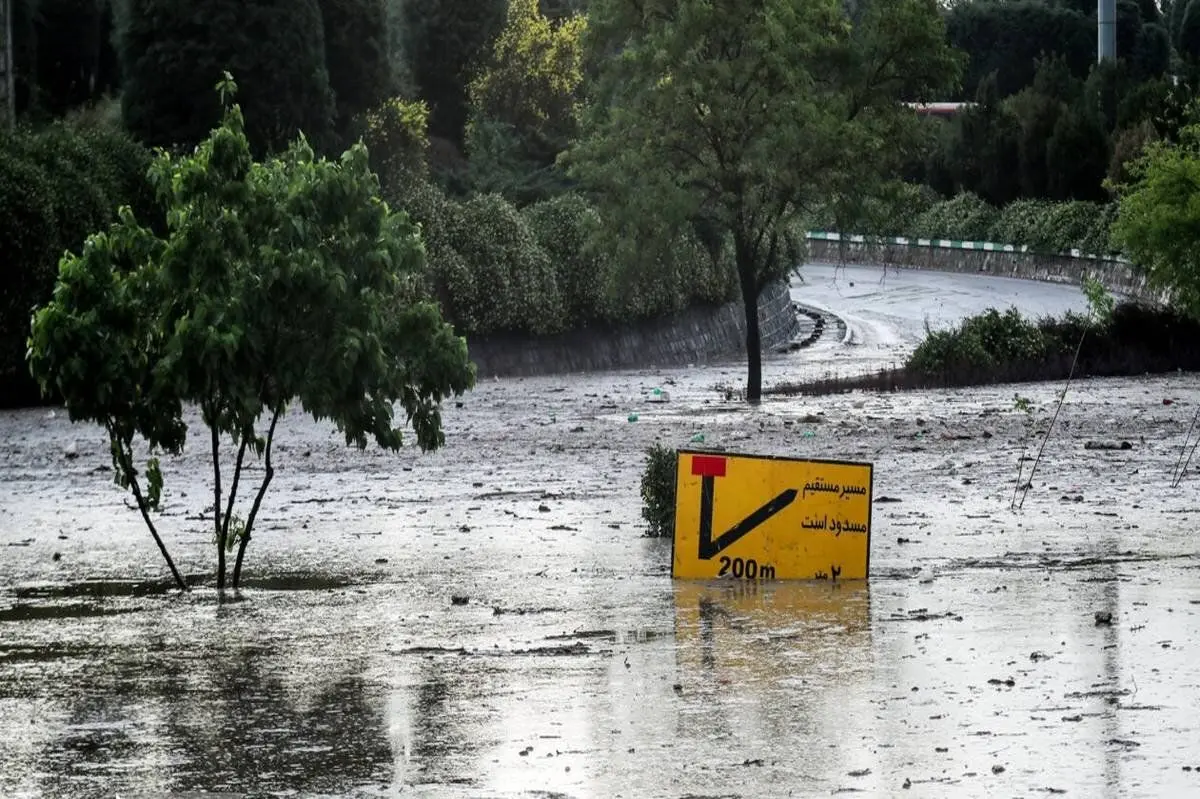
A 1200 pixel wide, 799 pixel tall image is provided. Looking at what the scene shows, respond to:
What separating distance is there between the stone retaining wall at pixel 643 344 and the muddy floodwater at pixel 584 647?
22053 mm

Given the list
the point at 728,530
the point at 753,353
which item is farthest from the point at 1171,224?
the point at 728,530

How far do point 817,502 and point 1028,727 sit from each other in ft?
16.9

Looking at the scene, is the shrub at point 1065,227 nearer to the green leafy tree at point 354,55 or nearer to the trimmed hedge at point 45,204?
the green leafy tree at point 354,55

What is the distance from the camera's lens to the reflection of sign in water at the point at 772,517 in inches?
550

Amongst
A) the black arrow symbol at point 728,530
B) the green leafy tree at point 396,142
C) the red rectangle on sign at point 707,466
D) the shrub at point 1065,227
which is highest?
the green leafy tree at point 396,142

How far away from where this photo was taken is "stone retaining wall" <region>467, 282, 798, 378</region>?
44531 millimetres

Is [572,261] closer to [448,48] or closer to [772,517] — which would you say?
[448,48]

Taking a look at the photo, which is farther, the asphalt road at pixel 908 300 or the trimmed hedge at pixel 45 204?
the asphalt road at pixel 908 300

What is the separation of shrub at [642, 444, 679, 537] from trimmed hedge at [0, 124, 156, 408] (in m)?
17.2

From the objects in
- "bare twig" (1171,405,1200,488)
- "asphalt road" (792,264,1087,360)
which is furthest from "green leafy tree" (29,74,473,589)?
"asphalt road" (792,264,1087,360)

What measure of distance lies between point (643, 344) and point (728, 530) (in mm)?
34404

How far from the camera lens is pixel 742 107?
33.5 meters

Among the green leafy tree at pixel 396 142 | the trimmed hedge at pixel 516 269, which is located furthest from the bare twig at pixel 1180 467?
the green leafy tree at pixel 396 142

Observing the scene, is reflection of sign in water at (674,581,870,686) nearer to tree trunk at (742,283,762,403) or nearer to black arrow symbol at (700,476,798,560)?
black arrow symbol at (700,476,798,560)
